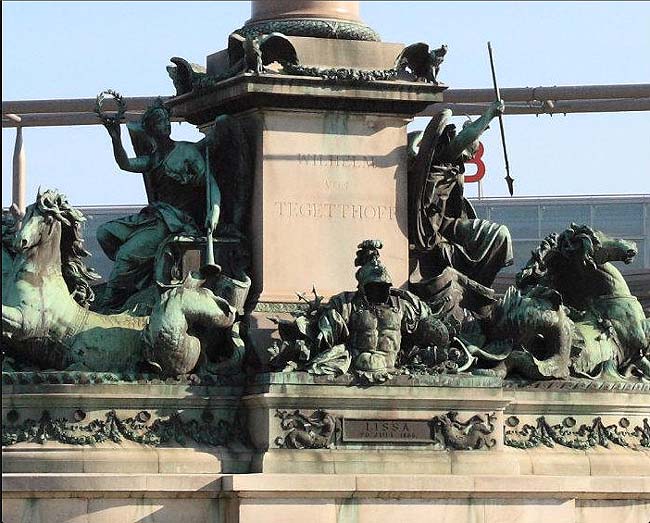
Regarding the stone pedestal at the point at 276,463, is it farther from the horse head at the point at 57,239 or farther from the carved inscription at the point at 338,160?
the carved inscription at the point at 338,160

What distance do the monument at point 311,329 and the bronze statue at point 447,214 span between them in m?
0.03

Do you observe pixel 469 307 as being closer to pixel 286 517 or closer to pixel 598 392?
pixel 598 392

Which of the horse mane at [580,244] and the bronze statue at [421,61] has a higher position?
the bronze statue at [421,61]

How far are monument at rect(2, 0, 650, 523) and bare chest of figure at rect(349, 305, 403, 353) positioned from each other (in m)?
0.02

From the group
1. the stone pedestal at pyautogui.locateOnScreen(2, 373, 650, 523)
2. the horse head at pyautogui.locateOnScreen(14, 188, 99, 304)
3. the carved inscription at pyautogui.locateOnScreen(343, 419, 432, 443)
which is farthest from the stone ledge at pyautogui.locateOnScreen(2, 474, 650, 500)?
the horse head at pyautogui.locateOnScreen(14, 188, 99, 304)

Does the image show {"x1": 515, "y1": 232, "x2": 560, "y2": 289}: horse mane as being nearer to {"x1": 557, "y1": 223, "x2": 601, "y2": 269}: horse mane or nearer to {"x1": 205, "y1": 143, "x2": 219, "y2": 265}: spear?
{"x1": 557, "y1": 223, "x2": 601, "y2": 269}: horse mane

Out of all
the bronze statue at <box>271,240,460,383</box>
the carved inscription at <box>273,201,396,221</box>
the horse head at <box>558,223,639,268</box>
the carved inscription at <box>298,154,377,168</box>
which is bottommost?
the bronze statue at <box>271,240,460,383</box>

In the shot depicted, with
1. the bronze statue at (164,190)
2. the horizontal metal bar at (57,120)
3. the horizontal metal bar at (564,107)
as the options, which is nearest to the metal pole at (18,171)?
the horizontal metal bar at (57,120)

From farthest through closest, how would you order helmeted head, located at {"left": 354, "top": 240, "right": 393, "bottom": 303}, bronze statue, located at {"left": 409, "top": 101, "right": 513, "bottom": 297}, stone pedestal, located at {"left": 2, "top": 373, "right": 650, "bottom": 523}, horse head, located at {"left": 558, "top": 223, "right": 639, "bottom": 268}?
1. horse head, located at {"left": 558, "top": 223, "right": 639, "bottom": 268}
2. bronze statue, located at {"left": 409, "top": 101, "right": 513, "bottom": 297}
3. helmeted head, located at {"left": 354, "top": 240, "right": 393, "bottom": 303}
4. stone pedestal, located at {"left": 2, "top": 373, "right": 650, "bottom": 523}

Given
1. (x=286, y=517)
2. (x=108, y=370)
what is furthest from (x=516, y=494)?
(x=108, y=370)

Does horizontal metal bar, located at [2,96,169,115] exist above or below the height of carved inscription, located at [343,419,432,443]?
above

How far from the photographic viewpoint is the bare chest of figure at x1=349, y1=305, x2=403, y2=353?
28781 mm

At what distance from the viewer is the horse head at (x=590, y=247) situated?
30.8 metres

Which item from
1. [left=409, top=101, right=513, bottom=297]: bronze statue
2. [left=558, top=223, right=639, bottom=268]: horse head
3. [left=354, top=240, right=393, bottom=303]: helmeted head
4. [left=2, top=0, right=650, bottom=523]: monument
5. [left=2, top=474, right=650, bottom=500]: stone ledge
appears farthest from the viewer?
[left=558, top=223, right=639, bottom=268]: horse head
